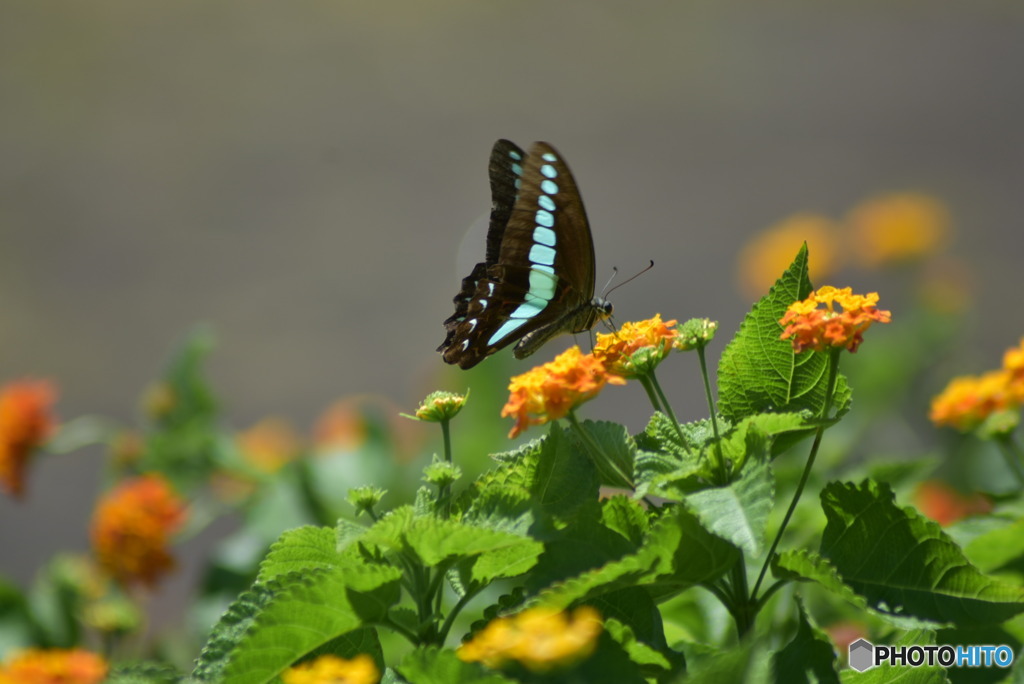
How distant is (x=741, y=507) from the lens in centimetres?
85

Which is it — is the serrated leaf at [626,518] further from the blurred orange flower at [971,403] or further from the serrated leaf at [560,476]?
the blurred orange flower at [971,403]

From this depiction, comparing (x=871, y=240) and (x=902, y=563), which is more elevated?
(x=871, y=240)

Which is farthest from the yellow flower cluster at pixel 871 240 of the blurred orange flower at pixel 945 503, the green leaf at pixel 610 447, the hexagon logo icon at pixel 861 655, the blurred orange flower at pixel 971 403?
the green leaf at pixel 610 447

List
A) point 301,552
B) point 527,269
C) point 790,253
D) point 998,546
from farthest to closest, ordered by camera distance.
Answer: point 790,253 < point 527,269 < point 998,546 < point 301,552

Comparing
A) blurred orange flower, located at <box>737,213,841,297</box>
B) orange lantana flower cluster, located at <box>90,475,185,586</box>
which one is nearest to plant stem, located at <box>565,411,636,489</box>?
orange lantana flower cluster, located at <box>90,475,185,586</box>

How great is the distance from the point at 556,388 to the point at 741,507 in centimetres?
22

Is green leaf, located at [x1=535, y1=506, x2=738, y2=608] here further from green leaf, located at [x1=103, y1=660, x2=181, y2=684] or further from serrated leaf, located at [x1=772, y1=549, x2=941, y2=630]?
green leaf, located at [x1=103, y1=660, x2=181, y2=684]

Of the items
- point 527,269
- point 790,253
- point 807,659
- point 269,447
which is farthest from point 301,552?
point 790,253

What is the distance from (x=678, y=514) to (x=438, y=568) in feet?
0.70

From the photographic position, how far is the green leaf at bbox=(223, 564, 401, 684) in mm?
820

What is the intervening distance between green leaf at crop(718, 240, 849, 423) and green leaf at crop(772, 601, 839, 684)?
8.4 inches

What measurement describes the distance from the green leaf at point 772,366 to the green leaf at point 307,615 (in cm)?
39

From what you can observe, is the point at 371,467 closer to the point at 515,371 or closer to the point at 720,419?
the point at 515,371

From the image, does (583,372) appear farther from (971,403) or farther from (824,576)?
(971,403)
